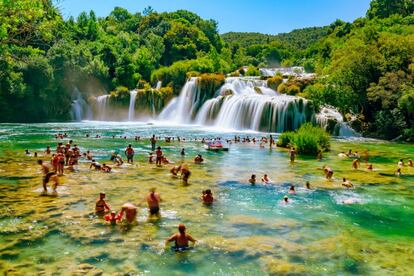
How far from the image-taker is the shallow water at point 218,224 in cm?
1161

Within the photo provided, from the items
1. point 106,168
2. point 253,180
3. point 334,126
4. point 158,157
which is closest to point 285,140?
point 334,126

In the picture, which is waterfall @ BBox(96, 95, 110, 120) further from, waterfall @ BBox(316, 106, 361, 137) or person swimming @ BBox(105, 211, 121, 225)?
person swimming @ BBox(105, 211, 121, 225)

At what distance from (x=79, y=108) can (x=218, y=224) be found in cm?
6115

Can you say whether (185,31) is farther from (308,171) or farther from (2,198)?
(2,198)

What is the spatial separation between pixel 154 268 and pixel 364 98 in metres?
42.8

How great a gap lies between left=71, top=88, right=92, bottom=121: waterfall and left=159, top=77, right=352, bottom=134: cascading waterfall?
538 inches

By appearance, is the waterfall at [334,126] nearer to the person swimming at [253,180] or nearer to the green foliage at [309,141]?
the green foliage at [309,141]

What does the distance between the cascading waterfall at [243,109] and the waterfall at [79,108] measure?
13.7 m

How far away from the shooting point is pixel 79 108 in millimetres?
71812

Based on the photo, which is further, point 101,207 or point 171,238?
point 101,207

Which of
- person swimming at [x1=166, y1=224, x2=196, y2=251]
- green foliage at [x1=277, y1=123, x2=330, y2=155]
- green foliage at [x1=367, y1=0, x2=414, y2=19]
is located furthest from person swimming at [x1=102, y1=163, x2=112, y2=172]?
green foliage at [x1=367, y1=0, x2=414, y2=19]

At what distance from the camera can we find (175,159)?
30.3m

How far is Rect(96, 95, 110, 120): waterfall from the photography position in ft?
233

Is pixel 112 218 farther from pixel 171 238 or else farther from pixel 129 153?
pixel 129 153
